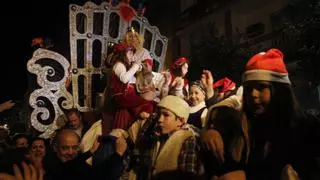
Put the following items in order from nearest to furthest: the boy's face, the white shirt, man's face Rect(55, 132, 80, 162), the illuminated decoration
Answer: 1. the boy's face
2. man's face Rect(55, 132, 80, 162)
3. the white shirt
4. the illuminated decoration

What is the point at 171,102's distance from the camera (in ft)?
6.44

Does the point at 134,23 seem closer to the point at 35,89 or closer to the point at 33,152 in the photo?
the point at 35,89

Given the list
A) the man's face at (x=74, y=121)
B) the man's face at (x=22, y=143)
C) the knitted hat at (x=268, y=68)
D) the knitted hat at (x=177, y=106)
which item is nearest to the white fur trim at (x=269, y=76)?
the knitted hat at (x=268, y=68)

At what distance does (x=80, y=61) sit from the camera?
270cm

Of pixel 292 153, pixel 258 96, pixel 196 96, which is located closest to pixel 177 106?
pixel 196 96

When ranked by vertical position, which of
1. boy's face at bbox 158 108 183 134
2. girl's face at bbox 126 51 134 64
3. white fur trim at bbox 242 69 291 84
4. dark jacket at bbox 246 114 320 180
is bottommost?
dark jacket at bbox 246 114 320 180

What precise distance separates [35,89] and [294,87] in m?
1.59

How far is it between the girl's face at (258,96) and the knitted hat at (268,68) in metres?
0.02

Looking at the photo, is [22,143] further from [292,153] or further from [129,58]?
[292,153]

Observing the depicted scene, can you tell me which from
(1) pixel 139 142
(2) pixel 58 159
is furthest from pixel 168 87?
(2) pixel 58 159

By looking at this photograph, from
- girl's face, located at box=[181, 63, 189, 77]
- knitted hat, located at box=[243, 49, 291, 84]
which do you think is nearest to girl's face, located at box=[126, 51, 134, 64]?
girl's face, located at box=[181, 63, 189, 77]

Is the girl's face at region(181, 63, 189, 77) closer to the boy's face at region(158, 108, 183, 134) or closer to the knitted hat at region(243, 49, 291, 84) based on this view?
the boy's face at region(158, 108, 183, 134)

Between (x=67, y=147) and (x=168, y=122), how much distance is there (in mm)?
550

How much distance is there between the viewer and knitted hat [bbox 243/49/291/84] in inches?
67.7
